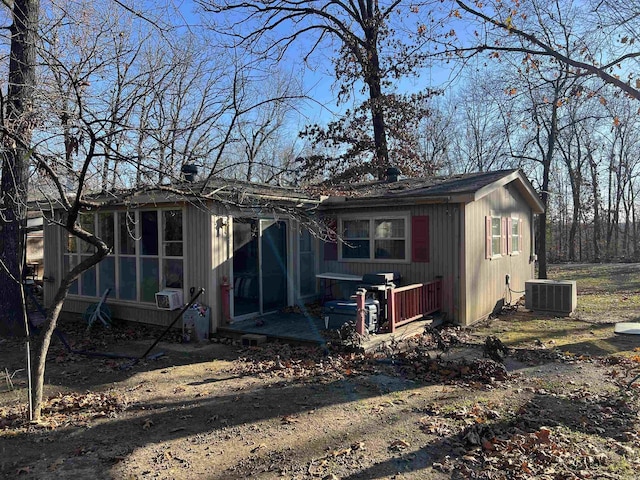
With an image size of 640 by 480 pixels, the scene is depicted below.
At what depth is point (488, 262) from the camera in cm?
1068

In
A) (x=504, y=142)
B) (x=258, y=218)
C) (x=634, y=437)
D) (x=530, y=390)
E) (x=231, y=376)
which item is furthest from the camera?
(x=504, y=142)

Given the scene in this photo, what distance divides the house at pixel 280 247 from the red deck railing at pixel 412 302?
0.31 m

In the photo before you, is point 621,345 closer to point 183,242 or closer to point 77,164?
point 183,242

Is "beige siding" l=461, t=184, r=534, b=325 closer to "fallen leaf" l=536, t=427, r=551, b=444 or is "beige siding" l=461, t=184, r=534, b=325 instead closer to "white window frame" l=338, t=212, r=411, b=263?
"white window frame" l=338, t=212, r=411, b=263

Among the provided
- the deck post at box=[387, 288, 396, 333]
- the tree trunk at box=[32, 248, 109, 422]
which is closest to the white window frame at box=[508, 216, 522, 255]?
the deck post at box=[387, 288, 396, 333]

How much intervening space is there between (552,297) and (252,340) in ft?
24.8

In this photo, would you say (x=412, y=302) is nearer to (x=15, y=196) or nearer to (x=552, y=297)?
(x=552, y=297)

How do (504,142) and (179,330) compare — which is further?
(504,142)

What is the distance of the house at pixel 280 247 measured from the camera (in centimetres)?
888

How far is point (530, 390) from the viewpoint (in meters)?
5.75

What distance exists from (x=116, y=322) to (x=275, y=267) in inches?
144

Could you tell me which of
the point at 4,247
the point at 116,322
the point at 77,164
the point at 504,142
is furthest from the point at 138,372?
the point at 504,142

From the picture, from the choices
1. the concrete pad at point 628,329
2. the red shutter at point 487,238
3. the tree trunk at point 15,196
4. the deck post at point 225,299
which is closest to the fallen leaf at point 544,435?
the concrete pad at point 628,329

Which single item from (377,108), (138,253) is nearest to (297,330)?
(138,253)
